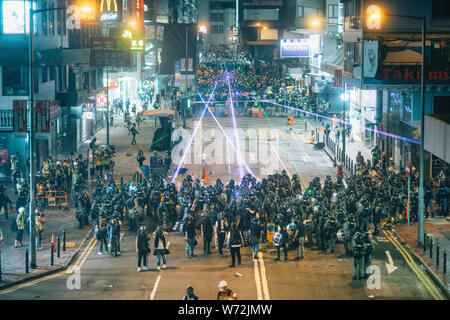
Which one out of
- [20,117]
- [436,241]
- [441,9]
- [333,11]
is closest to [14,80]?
[20,117]

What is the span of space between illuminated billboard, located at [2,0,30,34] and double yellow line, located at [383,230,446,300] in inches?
842

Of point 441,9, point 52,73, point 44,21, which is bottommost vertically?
point 52,73

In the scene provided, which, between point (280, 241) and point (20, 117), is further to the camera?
point (20, 117)

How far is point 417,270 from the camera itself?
2214 cm

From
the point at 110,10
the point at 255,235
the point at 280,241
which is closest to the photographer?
the point at 280,241

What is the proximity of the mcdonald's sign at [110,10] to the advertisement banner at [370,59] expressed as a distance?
18934mm

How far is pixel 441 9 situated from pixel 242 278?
27387 mm

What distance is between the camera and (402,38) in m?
42.8

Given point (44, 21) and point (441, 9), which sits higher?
point (441, 9)

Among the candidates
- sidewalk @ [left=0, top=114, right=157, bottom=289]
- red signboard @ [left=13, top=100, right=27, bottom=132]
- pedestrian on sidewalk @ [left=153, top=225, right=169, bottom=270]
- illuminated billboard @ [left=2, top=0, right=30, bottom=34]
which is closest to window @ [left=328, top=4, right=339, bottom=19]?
sidewalk @ [left=0, top=114, right=157, bottom=289]

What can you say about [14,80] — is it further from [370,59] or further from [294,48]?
[294,48]

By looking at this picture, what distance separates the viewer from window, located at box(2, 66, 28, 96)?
38.8 meters

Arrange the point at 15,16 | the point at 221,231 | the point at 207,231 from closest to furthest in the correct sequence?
the point at 221,231, the point at 207,231, the point at 15,16

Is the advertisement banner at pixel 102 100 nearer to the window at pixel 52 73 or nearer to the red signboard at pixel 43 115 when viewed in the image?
the window at pixel 52 73
